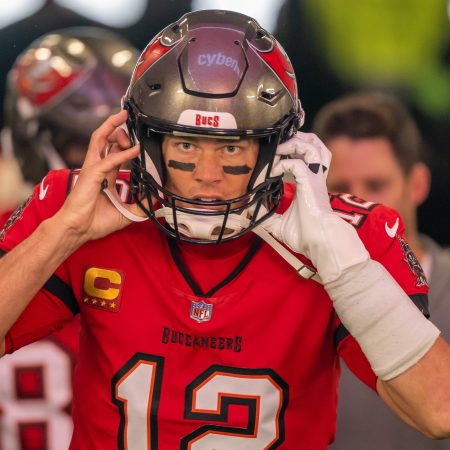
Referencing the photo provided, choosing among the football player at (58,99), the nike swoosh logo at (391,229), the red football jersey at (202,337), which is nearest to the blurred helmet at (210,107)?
the red football jersey at (202,337)

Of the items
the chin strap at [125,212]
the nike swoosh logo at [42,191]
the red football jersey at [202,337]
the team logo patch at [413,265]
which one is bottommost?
the red football jersey at [202,337]

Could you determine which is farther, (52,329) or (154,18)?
(154,18)

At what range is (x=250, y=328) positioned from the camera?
76.8 inches

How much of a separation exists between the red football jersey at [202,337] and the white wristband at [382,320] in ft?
0.35

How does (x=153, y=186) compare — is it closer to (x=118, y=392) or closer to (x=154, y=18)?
(x=118, y=392)

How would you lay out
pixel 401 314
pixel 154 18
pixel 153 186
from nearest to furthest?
pixel 401 314
pixel 153 186
pixel 154 18

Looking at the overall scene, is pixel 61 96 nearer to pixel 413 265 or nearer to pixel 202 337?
pixel 202 337

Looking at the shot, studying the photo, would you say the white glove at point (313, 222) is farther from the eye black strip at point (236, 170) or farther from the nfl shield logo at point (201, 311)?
the nfl shield logo at point (201, 311)

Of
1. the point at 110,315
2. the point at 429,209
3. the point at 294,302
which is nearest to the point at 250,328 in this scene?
the point at 294,302

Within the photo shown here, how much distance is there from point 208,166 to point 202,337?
0.33 m

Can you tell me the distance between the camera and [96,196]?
6.23 feet

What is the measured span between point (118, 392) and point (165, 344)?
127mm

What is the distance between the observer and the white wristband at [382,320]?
1.77 m

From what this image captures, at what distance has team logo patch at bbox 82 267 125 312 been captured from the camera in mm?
1975
